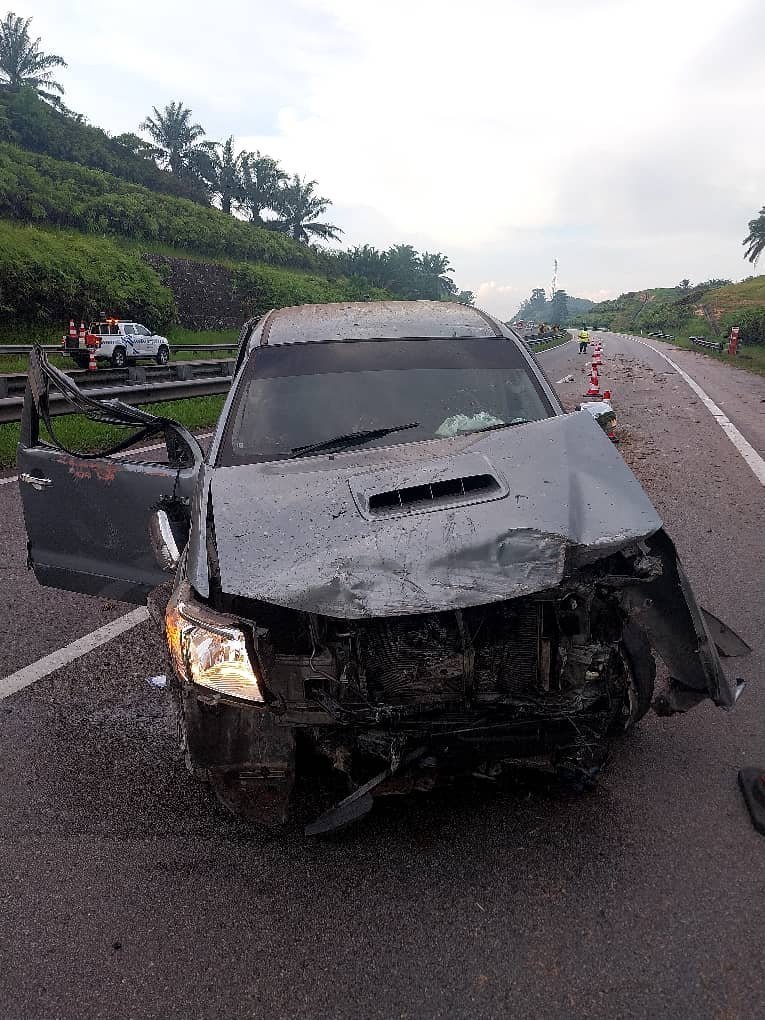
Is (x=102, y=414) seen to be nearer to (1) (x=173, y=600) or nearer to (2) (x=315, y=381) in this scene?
(2) (x=315, y=381)

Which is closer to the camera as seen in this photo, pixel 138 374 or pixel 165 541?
pixel 165 541

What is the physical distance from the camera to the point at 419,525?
101 inches

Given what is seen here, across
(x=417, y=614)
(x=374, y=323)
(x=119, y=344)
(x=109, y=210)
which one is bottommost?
(x=119, y=344)

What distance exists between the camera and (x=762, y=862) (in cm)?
254

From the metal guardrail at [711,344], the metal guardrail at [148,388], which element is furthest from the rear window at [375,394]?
the metal guardrail at [711,344]

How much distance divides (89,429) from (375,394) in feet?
25.9

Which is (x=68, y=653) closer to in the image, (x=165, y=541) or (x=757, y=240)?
(x=165, y=541)

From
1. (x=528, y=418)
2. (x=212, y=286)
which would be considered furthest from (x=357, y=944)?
(x=212, y=286)

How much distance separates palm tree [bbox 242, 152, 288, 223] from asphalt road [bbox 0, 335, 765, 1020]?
267ft

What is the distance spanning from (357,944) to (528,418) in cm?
240

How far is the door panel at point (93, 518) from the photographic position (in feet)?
13.4

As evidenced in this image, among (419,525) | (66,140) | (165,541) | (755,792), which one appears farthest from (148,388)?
(66,140)

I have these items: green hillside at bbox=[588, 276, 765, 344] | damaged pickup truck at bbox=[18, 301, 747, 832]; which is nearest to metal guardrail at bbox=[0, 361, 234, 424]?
damaged pickup truck at bbox=[18, 301, 747, 832]

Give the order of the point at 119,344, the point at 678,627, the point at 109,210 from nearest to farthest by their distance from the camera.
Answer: the point at 678,627 < the point at 119,344 < the point at 109,210
